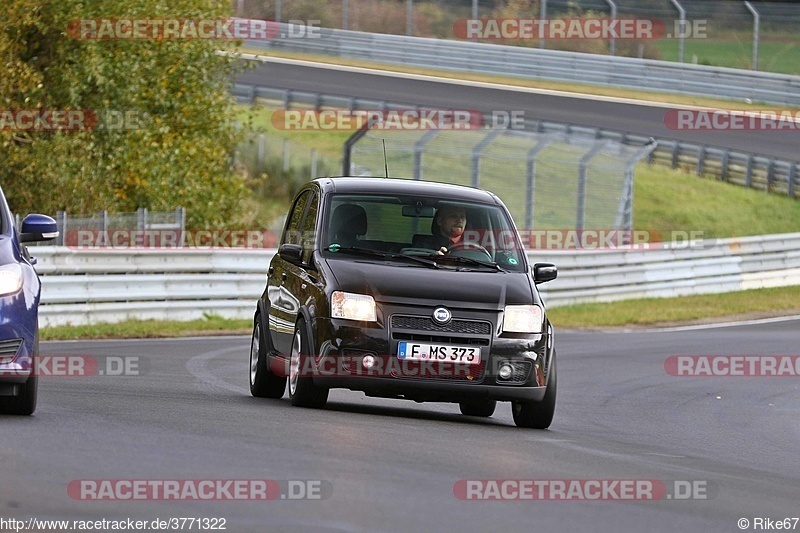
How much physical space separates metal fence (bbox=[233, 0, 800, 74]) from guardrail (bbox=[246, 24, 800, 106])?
78cm

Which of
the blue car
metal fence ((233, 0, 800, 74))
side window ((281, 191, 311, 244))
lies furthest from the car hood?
metal fence ((233, 0, 800, 74))

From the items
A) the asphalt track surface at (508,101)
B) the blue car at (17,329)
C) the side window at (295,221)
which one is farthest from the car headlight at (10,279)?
the asphalt track surface at (508,101)

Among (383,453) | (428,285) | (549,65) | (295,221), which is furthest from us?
(549,65)

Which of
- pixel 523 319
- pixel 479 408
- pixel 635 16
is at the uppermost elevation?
pixel 635 16

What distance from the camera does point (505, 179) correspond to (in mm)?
29141

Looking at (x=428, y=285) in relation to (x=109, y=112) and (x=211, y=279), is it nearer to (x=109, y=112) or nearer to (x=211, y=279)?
(x=211, y=279)

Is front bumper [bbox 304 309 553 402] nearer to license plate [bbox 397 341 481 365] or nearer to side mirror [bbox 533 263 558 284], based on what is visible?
license plate [bbox 397 341 481 365]

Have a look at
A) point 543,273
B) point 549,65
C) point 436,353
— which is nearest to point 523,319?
point 436,353

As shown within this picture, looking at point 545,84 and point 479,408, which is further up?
point 479,408

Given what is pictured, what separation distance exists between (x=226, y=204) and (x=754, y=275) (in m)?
10.2

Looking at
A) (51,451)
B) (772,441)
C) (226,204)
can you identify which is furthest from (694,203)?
(51,451)

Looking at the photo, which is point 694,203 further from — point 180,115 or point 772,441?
point 772,441

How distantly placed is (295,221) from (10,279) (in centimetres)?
336

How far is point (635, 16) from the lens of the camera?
143 ft
